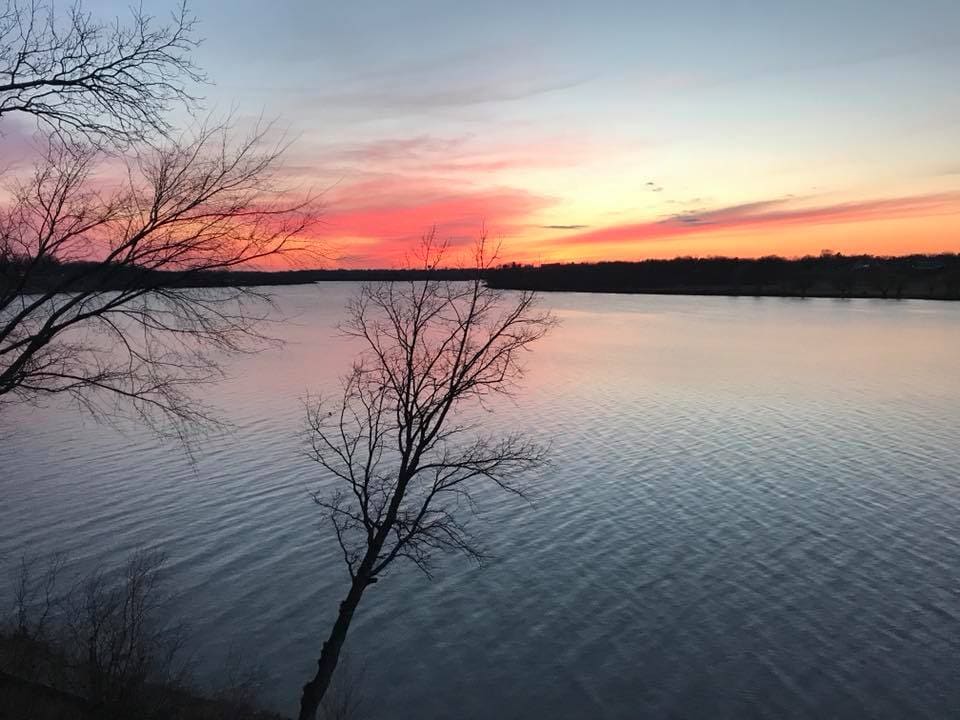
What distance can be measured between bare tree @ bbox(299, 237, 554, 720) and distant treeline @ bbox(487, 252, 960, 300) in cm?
9434

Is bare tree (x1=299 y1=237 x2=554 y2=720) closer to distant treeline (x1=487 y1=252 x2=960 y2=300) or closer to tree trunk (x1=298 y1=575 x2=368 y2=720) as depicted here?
tree trunk (x1=298 y1=575 x2=368 y2=720)

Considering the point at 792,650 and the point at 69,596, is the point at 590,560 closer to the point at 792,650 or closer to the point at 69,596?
the point at 792,650

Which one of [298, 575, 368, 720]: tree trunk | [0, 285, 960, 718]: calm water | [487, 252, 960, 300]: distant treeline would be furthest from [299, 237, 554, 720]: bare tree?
[487, 252, 960, 300]: distant treeline

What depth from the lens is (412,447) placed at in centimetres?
1216

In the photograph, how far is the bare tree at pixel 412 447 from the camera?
10.6 meters

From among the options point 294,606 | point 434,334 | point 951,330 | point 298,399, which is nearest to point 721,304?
point 951,330

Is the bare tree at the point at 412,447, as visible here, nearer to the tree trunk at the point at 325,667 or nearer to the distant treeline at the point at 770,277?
the tree trunk at the point at 325,667

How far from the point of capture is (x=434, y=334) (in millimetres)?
53656

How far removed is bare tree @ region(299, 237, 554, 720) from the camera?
10586 mm

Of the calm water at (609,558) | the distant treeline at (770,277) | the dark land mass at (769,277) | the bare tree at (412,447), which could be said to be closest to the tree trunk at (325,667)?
the bare tree at (412,447)

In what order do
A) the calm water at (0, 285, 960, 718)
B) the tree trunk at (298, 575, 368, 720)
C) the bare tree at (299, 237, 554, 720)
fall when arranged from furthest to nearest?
1. the calm water at (0, 285, 960, 718)
2. the bare tree at (299, 237, 554, 720)
3. the tree trunk at (298, 575, 368, 720)

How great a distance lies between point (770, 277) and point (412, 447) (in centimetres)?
15988

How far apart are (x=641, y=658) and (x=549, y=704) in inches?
85.7

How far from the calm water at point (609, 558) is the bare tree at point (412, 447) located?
3.66 feet
